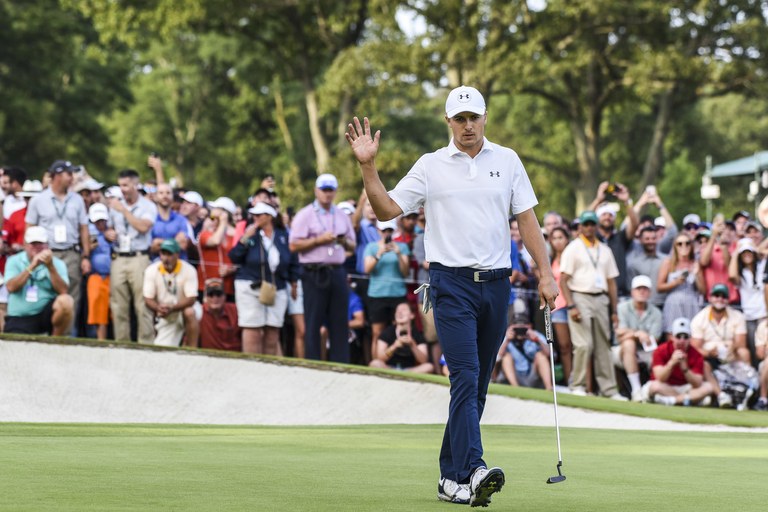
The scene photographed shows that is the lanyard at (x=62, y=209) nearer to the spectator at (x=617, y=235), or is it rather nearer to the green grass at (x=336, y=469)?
the green grass at (x=336, y=469)

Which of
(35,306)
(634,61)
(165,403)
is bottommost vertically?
(165,403)

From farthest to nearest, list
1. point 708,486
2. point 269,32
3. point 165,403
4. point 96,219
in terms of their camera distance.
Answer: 1. point 269,32
2. point 96,219
3. point 165,403
4. point 708,486

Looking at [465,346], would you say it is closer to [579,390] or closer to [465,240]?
[465,240]

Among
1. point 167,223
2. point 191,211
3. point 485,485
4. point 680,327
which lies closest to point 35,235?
point 167,223

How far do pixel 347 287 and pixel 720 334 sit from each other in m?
4.96

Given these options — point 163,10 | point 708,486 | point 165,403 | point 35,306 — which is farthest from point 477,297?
point 163,10

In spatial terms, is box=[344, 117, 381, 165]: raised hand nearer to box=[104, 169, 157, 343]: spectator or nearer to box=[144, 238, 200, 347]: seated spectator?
box=[144, 238, 200, 347]: seated spectator

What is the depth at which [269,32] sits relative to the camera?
1861 inches

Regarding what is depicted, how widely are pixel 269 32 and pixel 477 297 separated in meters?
41.4

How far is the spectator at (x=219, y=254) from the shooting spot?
16.9 m

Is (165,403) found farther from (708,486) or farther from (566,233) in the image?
(708,486)

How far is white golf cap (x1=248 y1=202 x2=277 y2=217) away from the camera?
16.1 meters

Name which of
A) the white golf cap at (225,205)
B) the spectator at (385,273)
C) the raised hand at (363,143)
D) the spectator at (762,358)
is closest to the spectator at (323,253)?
the spectator at (385,273)

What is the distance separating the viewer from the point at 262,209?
16.1m
